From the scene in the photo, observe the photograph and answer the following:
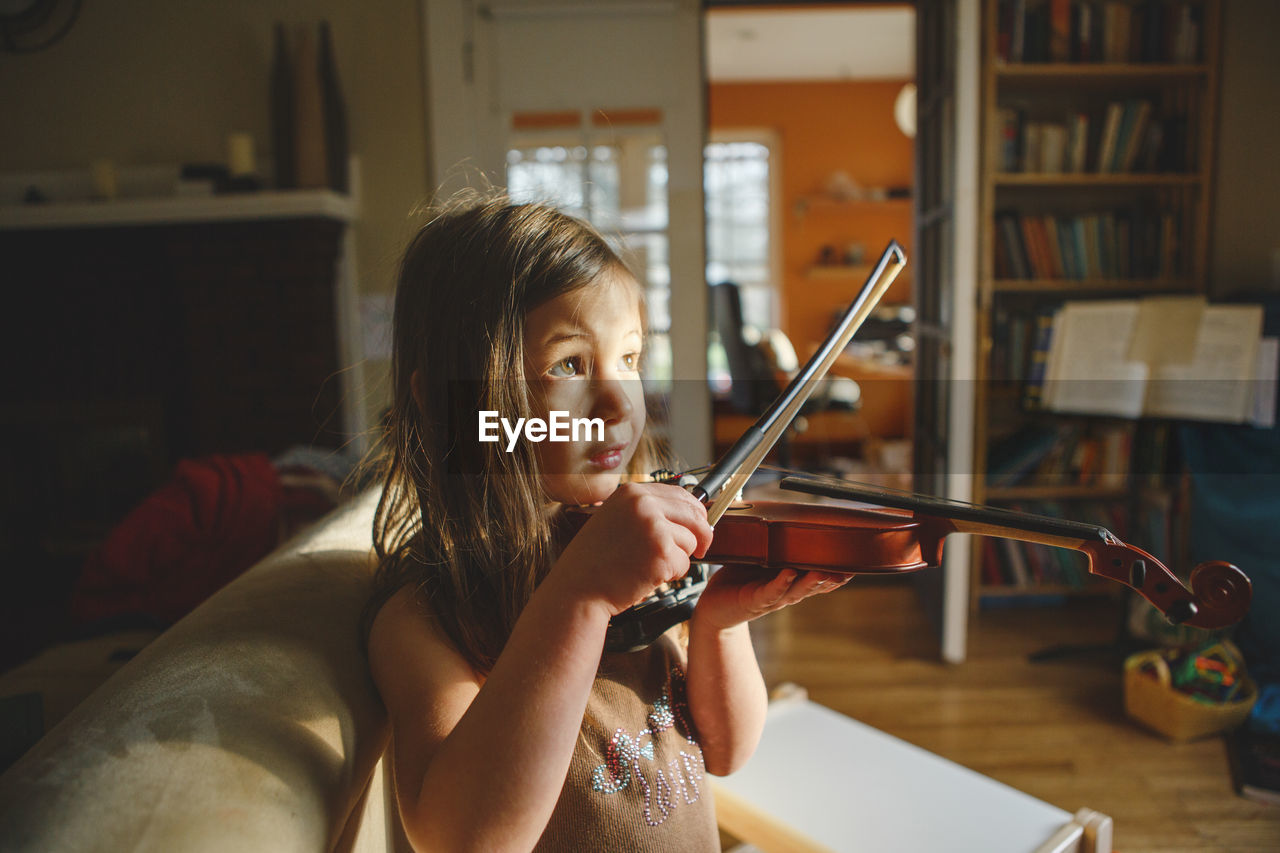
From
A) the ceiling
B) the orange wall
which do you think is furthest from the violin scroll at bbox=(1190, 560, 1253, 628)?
the orange wall

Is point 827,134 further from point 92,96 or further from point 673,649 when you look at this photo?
point 673,649

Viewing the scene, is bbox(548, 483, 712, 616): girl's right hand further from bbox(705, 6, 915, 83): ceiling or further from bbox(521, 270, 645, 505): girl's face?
bbox(705, 6, 915, 83): ceiling

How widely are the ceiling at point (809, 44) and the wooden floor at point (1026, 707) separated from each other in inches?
128

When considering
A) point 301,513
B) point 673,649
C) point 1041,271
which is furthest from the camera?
point 1041,271

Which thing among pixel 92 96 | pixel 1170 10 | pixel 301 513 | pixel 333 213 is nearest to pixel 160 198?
pixel 92 96

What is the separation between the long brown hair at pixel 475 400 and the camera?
602mm

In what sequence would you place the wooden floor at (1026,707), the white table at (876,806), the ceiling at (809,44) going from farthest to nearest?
the ceiling at (809,44) → the wooden floor at (1026,707) → the white table at (876,806)

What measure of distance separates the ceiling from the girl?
13.6 ft

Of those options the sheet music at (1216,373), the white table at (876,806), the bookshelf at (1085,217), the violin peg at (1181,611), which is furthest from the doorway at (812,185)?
the violin peg at (1181,611)

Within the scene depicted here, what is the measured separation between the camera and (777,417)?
25.5 inches

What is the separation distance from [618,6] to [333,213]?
1025 mm

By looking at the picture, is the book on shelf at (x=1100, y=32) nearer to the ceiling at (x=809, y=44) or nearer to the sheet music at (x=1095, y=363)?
the sheet music at (x=1095, y=363)

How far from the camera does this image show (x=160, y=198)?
238cm

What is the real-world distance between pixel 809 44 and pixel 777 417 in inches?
201
